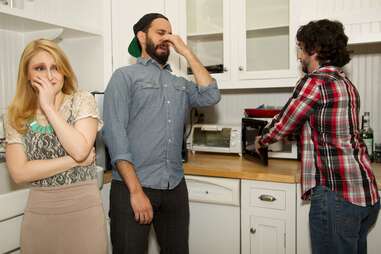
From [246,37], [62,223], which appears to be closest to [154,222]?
[62,223]

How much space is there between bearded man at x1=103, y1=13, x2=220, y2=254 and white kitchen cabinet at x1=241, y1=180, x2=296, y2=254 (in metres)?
0.39

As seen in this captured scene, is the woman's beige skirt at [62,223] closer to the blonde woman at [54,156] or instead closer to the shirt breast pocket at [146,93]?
the blonde woman at [54,156]

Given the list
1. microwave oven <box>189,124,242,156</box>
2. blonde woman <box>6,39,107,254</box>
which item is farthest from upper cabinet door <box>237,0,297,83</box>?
blonde woman <box>6,39,107,254</box>

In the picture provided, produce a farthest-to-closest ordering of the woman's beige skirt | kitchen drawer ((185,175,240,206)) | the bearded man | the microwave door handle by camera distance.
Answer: the microwave door handle < kitchen drawer ((185,175,240,206)) < the bearded man < the woman's beige skirt

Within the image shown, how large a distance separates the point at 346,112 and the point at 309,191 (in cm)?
37

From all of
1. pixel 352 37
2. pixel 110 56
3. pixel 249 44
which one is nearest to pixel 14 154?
pixel 110 56

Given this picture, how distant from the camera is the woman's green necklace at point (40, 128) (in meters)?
1.33

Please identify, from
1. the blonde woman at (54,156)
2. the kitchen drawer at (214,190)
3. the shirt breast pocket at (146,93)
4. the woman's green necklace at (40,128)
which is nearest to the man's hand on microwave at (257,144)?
the kitchen drawer at (214,190)

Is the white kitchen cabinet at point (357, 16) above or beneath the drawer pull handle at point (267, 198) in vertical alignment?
above

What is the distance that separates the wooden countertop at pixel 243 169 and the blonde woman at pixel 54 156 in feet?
2.48

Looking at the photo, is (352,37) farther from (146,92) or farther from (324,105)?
(146,92)

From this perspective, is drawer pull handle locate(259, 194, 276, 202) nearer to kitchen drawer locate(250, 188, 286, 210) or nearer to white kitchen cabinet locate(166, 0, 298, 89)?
kitchen drawer locate(250, 188, 286, 210)

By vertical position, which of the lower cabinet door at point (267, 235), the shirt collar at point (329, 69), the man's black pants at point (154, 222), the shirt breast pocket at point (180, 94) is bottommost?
→ the lower cabinet door at point (267, 235)

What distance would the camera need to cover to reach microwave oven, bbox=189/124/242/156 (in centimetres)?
237
